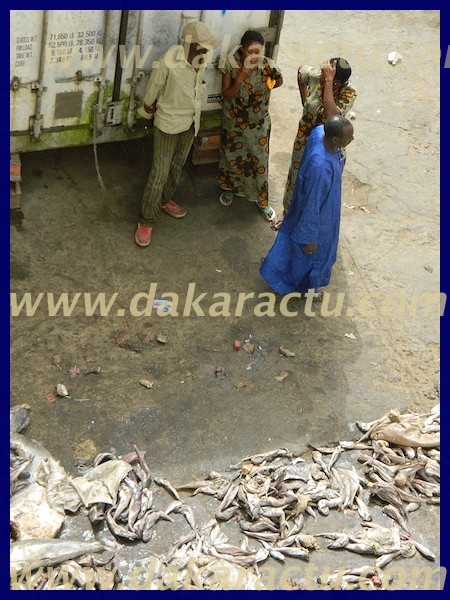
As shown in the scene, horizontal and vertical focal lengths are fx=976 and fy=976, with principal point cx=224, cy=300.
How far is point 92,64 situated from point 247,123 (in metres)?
1.36

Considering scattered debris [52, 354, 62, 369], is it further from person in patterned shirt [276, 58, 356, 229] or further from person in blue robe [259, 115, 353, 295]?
person in patterned shirt [276, 58, 356, 229]

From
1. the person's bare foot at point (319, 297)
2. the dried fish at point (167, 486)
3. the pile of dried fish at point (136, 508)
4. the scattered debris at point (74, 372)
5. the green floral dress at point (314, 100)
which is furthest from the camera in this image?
the person's bare foot at point (319, 297)

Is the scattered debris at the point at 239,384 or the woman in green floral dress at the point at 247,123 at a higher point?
the woman in green floral dress at the point at 247,123

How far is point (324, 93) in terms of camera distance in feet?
24.6

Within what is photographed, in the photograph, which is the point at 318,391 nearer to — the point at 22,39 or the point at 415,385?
the point at 415,385

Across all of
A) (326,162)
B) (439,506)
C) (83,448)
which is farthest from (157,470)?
(326,162)

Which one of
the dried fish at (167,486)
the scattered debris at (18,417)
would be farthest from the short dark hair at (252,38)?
the dried fish at (167,486)

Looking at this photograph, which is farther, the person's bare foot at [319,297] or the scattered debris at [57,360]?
the person's bare foot at [319,297]

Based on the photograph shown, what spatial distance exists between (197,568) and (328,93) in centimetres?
367

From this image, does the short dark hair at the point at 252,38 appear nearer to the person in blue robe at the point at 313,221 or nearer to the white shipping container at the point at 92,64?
the white shipping container at the point at 92,64

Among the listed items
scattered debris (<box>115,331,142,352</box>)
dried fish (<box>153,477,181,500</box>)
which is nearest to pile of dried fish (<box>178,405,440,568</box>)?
dried fish (<box>153,477,181,500</box>)

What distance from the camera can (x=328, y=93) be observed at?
7.45 m

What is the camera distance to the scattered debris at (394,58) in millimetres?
10453

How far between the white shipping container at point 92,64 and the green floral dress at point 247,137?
205 millimetres
